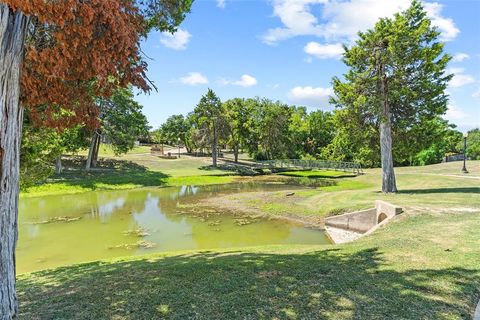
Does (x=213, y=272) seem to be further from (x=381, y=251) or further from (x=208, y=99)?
(x=208, y=99)

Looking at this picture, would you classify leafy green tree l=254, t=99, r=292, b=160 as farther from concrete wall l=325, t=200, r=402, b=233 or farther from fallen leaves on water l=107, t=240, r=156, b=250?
fallen leaves on water l=107, t=240, r=156, b=250

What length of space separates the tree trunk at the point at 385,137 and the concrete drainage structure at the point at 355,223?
6.22 metres

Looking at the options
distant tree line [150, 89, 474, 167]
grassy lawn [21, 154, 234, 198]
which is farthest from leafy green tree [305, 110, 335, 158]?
grassy lawn [21, 154, 234, 198]

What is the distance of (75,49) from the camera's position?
4.36 meters

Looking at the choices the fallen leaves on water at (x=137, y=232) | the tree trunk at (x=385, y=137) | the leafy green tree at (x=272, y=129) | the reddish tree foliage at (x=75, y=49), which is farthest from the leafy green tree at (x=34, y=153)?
the leafy green tree at (x=272, y=129)

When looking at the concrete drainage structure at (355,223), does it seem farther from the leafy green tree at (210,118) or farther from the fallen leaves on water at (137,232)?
the leafy green tree at (210,118)

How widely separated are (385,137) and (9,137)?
63.2ft

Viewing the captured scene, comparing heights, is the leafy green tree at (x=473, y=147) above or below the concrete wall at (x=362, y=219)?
above

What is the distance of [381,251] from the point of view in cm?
791

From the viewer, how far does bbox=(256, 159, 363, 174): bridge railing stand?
4159 cm

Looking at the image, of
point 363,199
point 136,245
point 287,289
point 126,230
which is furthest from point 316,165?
point 287,289

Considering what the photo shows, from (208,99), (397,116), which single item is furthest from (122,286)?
(208,99)

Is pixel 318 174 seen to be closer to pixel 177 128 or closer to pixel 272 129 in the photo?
pixel 272 129

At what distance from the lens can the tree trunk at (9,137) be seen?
13.9 feet
